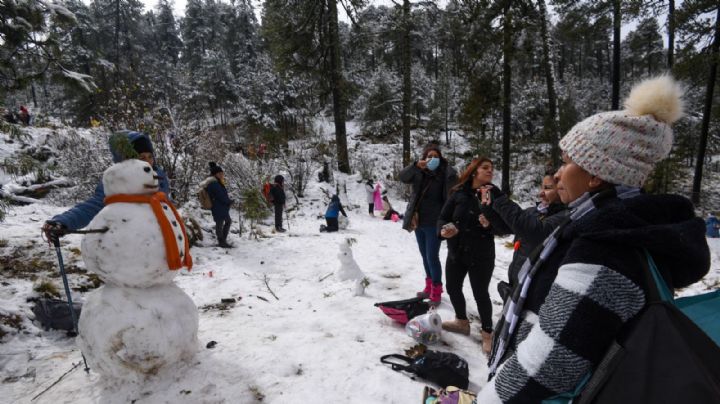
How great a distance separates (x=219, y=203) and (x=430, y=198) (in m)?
4.63

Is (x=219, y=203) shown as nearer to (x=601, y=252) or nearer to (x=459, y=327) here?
(x=459, y=327)

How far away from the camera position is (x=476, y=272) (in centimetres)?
315

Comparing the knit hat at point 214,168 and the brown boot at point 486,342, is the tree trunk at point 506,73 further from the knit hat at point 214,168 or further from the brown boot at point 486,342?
the brown boot at point 486,342

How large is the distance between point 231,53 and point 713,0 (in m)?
35.9

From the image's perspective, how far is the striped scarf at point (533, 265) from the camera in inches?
45.6

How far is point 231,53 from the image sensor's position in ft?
116

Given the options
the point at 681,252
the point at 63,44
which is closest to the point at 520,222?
the point at 681,252

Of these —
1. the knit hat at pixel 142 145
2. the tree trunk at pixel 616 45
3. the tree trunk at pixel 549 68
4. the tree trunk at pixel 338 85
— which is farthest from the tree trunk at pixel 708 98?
the knit hat at pixel 142 145

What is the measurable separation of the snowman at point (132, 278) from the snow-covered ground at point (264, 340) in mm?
277

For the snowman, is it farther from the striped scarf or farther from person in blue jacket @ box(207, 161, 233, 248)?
person in blue jacket @ box(207, 161, 233, 248)

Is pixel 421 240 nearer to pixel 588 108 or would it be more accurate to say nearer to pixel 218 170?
pixel 218 170

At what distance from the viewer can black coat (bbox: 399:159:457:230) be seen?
389 cm

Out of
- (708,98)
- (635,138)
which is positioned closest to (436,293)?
(635,138)

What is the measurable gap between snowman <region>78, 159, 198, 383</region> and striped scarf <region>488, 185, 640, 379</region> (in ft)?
7.28
